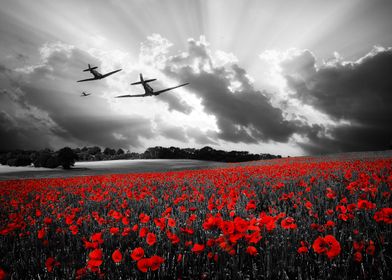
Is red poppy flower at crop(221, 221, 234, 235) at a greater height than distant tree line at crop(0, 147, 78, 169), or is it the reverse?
distant tree line at crop(0, 147, 78, 169)

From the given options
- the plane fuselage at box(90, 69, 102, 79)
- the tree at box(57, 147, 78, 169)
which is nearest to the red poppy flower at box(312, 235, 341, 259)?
the plane fuselage at box(90, 69, 102, 79)

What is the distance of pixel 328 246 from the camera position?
Answer: 5.55ft

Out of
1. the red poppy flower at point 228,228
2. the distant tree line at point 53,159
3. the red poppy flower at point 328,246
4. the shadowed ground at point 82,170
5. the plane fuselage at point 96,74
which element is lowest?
the shadowed ground at point 82,170

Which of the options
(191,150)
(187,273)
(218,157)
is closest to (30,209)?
(187,273)

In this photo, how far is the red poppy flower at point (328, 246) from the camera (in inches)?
61.4

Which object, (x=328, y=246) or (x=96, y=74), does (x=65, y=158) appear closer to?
(x=96, y=74)

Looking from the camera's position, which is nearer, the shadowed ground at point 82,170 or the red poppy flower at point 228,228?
the red poppy flower at point 228,228

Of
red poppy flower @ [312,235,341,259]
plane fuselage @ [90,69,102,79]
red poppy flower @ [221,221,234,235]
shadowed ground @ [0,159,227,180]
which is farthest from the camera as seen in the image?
shadowed ground @ [0,159,227,180]

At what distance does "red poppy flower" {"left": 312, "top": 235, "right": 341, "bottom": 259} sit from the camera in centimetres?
156

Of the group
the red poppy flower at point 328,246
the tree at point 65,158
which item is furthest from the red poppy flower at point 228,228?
the tree at point 65,158

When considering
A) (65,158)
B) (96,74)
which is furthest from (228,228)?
(65,158)

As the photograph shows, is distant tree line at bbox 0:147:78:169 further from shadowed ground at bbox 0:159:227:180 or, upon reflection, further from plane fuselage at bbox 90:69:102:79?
plane fuselage at bbox 90:69:102:79

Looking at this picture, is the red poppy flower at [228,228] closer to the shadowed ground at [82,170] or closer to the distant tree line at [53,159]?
the shadowed ground at [82,170]

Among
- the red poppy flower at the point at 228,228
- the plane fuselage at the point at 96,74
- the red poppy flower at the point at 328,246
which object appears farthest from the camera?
the plane fuselage at the point at 96,74
